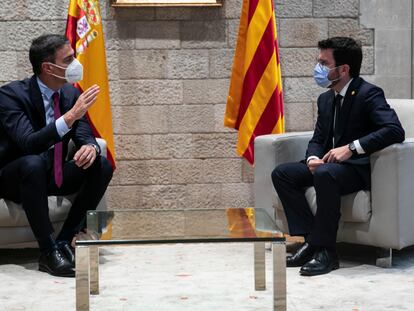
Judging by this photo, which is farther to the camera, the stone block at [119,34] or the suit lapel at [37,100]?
the stone block at [119,34]

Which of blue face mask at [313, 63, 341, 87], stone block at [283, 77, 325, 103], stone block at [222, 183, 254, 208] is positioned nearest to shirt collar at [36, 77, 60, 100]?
blue face mask at [313, 63, 341, 87]

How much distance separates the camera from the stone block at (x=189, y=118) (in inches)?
216

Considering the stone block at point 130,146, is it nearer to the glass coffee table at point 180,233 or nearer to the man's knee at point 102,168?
the man's knee at point 102,168

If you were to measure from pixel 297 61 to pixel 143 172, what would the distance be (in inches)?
47.5

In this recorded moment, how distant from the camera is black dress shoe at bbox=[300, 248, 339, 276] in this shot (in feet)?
12.2

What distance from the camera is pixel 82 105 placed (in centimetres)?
379

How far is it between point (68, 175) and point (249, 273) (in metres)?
0.93

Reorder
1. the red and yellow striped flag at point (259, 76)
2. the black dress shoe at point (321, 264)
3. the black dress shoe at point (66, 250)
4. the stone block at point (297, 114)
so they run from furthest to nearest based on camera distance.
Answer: the stone block at point (297, 114) < the red and yellow striped flag at point (259, 76) < the black dress shoe at point (66, 250) < the black dress shoe at point (321, 264)

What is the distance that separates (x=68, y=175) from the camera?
3.94 m

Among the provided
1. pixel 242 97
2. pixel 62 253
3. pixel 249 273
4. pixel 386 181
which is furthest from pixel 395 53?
pixel 62 253

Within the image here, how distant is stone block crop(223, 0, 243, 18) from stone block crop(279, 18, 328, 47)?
0.92 feet

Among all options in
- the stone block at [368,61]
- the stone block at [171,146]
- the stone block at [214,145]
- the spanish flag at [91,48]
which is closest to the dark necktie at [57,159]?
the spanish flag at [91,48]

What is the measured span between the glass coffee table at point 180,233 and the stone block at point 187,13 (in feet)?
7.35

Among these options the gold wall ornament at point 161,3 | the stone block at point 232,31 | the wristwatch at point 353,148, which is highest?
the gold wall ornament at point 161,3
